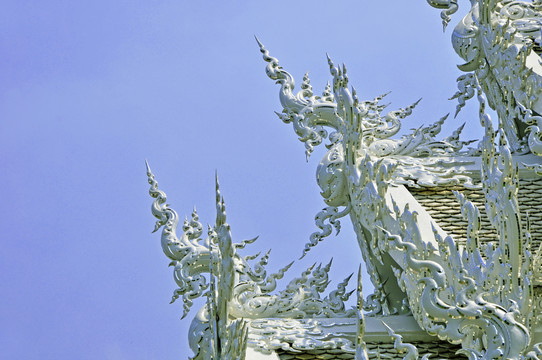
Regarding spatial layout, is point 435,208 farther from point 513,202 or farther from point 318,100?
point 513,202

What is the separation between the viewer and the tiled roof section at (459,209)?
9453mm

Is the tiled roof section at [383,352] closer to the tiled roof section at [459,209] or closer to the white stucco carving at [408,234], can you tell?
the white stucco carving at [408,234]

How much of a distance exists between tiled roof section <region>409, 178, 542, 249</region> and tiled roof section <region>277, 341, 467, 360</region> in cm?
92

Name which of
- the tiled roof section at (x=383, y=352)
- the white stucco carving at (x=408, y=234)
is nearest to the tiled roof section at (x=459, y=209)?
the white stucco carving at (x=408, y=234)

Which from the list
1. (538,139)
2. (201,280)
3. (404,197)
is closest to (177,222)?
(201,280)

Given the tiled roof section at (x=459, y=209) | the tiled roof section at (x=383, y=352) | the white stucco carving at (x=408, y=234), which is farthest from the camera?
the tiled roof section at (x=459, y=209)

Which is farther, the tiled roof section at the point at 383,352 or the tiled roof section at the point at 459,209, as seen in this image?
the tiled roof section at the point at 459,209

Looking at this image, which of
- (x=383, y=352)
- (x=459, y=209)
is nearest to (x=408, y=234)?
(x=383, y=352)

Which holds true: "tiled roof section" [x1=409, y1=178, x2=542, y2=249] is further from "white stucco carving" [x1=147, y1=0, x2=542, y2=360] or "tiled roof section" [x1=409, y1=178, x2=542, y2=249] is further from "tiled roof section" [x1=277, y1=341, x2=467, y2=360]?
"tiled roof section" [x1=277, y1=341, x2=467, y2=360]

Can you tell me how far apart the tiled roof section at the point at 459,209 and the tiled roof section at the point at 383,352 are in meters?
0.92

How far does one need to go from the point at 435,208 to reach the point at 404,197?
238 millimetres

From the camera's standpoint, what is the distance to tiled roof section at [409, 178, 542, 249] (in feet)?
31.0

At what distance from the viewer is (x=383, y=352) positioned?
8.41 meters

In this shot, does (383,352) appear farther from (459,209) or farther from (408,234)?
(459,209)
